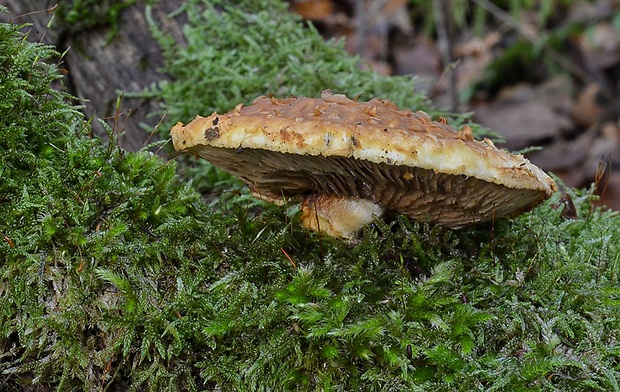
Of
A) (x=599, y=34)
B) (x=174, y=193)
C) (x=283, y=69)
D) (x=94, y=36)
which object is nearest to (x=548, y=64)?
(x=599, y=34)

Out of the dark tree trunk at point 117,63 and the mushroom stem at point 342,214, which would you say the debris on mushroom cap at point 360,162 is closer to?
the mushroom stem at point 342,214

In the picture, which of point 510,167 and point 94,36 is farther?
point 94,36

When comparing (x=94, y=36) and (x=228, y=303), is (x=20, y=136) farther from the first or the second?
(x=94, y=36)

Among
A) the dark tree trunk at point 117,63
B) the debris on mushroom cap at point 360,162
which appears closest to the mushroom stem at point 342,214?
the debris on mushroom cap at point 360,162

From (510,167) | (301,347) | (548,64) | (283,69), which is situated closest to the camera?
(510,167)

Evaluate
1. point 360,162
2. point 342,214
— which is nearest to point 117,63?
point 342,214

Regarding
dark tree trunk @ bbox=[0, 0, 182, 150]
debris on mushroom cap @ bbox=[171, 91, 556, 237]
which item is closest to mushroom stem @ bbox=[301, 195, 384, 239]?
debris on mushroom cap @ bbox=[171, 91, 556, 237]
